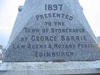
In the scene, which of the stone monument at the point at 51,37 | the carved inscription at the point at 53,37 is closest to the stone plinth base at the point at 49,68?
the stone monument at the point at 51,37

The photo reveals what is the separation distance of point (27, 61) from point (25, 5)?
201cm

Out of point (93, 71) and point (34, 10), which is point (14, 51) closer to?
point (34, 10)

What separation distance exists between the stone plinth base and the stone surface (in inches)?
17.4

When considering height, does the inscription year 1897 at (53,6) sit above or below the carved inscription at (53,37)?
above

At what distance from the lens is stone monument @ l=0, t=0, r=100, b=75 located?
878cm

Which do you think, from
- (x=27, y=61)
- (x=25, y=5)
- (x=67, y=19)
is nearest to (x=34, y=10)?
(x=25, y=5)

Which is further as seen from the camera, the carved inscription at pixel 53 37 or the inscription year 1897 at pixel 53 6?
the inscription year 1897 at pixel 53 6

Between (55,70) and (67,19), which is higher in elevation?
(67,19)

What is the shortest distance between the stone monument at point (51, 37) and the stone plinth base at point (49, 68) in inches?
7.5

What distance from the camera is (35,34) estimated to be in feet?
29.2

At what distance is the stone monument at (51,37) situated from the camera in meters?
8.78

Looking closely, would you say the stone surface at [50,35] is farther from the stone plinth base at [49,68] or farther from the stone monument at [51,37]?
the stone plinth base at [49,68]

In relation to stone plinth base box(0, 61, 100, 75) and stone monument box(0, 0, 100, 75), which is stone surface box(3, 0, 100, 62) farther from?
stone plinth base box(0, 61, 100, 75)

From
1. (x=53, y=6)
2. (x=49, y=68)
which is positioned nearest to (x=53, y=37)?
(x=53, y=6)
